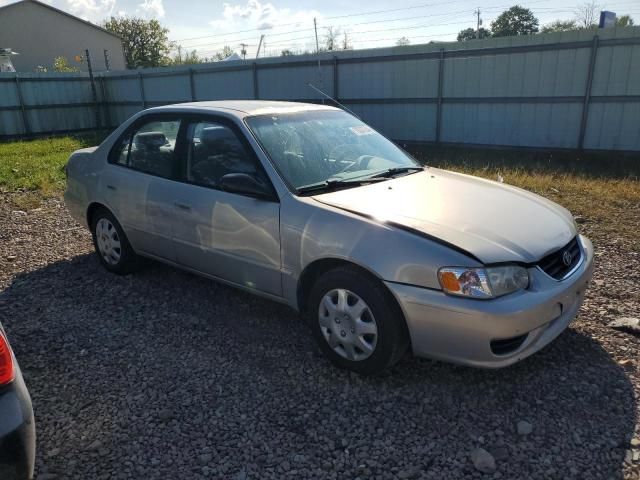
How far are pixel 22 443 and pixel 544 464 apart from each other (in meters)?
2.28

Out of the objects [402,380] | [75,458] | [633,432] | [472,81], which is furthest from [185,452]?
[472,81]

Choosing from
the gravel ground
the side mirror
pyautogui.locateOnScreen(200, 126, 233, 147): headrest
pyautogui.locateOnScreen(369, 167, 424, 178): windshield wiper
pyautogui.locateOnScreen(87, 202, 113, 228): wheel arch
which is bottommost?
the gravel ground

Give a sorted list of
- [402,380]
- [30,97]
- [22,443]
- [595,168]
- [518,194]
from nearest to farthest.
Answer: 1. [22,443]
2. [402,380]
3. [518,194]
4. [595,168]
5. [30,97]

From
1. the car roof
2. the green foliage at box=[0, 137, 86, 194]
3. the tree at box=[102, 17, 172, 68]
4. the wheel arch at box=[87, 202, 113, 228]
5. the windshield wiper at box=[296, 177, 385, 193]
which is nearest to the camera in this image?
the windshield wiper at box=[296, 177, 385, 193]

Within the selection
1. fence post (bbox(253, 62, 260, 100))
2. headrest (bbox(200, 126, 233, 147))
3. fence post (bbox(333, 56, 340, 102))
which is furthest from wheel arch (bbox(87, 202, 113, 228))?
fence post (bbox(253, 62, 260, 100))

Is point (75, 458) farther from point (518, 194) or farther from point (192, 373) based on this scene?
point (518, 194)

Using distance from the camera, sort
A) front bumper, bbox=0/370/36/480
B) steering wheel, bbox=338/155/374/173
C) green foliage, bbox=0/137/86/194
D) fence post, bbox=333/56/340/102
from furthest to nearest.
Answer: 1. fence post, bbox=333/56/340/102
2. green foliage, bbox=0/137/86/194
3. steering wheel, bbox=338/155/374/173
4. front bumper, bbox=0/370/36/480

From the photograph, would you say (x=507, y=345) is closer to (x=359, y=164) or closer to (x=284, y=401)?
(x=284, y=401)

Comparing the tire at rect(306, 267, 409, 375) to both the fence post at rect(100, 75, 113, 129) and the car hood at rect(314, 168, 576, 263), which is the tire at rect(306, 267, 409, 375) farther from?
the fence post at rect(100, 75, 113, 129)

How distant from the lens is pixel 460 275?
107 inches

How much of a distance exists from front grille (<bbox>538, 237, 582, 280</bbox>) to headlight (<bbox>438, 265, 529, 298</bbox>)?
0.32 metres

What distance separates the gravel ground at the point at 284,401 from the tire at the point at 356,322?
181 millimetres

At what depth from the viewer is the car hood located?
286 cm

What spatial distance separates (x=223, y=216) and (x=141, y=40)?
191ft
